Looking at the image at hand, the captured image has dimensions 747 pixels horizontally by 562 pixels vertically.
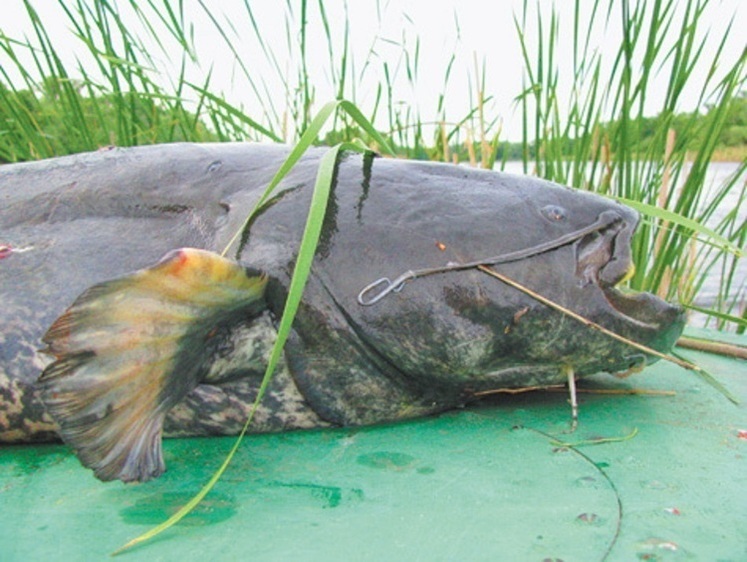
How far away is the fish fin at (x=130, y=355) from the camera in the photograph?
1.21 metres

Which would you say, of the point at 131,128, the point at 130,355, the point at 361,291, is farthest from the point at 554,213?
the point at 131,128

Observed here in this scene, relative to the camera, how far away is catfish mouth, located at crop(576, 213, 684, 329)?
A: 161 cm

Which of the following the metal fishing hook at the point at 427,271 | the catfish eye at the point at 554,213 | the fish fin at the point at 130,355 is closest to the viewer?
the fish fin at the point at 130,355

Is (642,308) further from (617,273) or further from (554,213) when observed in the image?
(554,213)

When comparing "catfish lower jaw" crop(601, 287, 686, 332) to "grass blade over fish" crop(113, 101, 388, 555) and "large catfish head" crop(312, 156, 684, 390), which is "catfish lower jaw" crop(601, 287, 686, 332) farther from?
"grass blade over fish" crop(113, 101, 388, 555)

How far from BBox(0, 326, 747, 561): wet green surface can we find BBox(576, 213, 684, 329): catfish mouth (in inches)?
8.0

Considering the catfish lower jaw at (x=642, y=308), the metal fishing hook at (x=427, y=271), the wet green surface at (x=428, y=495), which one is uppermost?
the metal fishing hook at (x=427, y=271)

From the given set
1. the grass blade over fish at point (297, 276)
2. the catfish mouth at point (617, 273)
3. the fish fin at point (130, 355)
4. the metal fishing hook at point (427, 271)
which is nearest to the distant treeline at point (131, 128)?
the catfish mouth at point (617, 273)

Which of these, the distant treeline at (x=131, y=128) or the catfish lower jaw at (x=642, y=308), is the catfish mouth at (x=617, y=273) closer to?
the catfish lower jaw at (x=642, y=308)

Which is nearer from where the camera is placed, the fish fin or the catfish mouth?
the fish fin

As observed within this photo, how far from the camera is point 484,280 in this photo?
154cm

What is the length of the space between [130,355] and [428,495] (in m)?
0.50


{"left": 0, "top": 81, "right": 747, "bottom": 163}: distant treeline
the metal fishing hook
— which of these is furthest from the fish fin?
{"left": 0, "top": 81, "right": 747, "bottom": 163}: distant treeline

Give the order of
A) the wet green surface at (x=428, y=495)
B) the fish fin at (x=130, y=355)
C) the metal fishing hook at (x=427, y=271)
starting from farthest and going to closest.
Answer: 1. the metal fishing hook at (x=427, y=271)
2. the fish fin at (x=130, y=355)
3. the wet green surface at (x=428, y=495)
